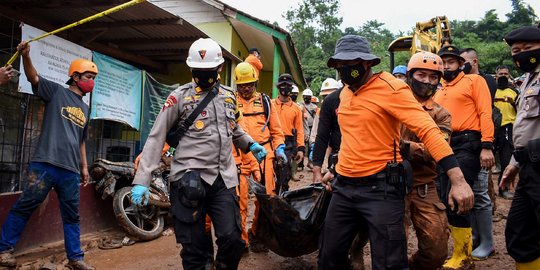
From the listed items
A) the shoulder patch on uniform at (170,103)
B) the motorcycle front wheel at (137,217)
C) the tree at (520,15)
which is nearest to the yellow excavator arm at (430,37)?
the motorcycle front wheel at (137,217)

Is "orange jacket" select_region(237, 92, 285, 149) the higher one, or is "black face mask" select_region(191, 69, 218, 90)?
"black face mask" select_region(191, 69, 218, 90)

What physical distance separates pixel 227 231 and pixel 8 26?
15.9ft

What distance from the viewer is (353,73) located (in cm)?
326

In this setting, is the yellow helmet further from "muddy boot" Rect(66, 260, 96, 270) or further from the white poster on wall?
"muddy boot" Rect(66, 260, 96, 270)

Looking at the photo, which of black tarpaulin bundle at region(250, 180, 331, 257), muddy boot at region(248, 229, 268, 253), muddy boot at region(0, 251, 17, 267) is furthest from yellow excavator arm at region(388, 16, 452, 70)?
muddy boot at region(0, 251, 17, 267)

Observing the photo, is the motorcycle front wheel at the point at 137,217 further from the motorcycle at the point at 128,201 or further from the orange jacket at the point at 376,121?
the orange jacket at the point at 376,121

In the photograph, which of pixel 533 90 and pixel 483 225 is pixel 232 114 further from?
pixel 483 225

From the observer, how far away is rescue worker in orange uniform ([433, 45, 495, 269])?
14.3ft

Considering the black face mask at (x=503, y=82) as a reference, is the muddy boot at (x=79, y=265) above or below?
below

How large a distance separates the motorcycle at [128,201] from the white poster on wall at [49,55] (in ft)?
4.43

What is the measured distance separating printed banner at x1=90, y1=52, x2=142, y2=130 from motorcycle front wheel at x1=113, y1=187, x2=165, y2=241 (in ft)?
4.60

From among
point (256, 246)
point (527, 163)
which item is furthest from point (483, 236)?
point (256, 246)

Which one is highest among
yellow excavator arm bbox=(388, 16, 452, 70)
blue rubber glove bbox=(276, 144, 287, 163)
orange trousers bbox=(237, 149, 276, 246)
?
yellow excavator arm bbox=(388, 16, 452, 70)

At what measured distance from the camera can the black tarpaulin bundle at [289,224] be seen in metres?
4.07
